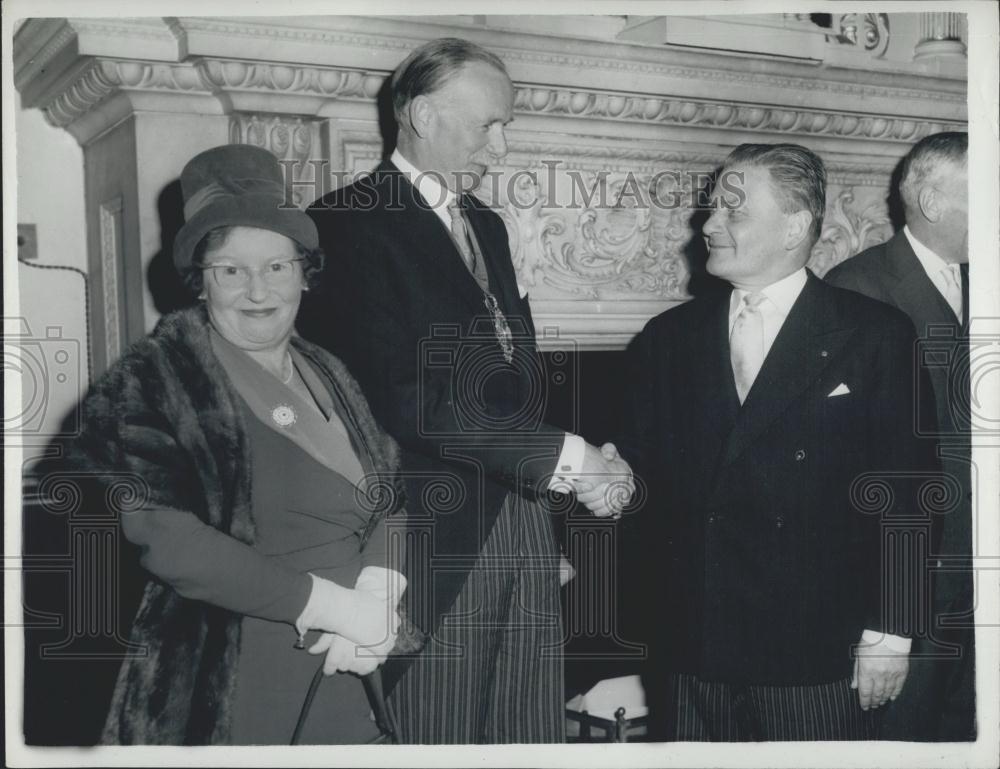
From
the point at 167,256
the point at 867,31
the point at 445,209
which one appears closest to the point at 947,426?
the point at 867,31

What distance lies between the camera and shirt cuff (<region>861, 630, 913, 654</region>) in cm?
221

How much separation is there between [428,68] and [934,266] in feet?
3.97

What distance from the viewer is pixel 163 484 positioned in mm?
1937

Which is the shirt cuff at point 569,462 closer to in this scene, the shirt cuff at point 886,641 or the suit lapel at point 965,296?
the shirt cuff at point 886,641

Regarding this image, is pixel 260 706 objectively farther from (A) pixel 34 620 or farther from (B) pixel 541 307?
(B) pixel 541 307

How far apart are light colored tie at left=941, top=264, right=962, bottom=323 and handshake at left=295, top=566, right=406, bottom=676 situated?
1.34 meters

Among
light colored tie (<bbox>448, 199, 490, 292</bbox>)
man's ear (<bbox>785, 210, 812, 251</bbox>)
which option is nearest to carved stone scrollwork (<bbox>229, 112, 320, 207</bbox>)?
light colored tie (<bbox>448, 199, 490, 292</bbox>)

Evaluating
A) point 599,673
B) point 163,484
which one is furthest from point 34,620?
point 599,673

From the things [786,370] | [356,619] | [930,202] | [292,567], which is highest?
[930,202]

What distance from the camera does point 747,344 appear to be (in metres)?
2.23

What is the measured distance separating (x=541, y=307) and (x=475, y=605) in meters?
0.64

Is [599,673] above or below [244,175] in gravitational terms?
below

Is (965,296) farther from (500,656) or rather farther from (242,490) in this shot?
(242,490)

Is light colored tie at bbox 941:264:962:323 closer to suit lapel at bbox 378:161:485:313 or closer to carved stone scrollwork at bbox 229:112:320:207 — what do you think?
suit lapel at bbox 378:161:485:313
